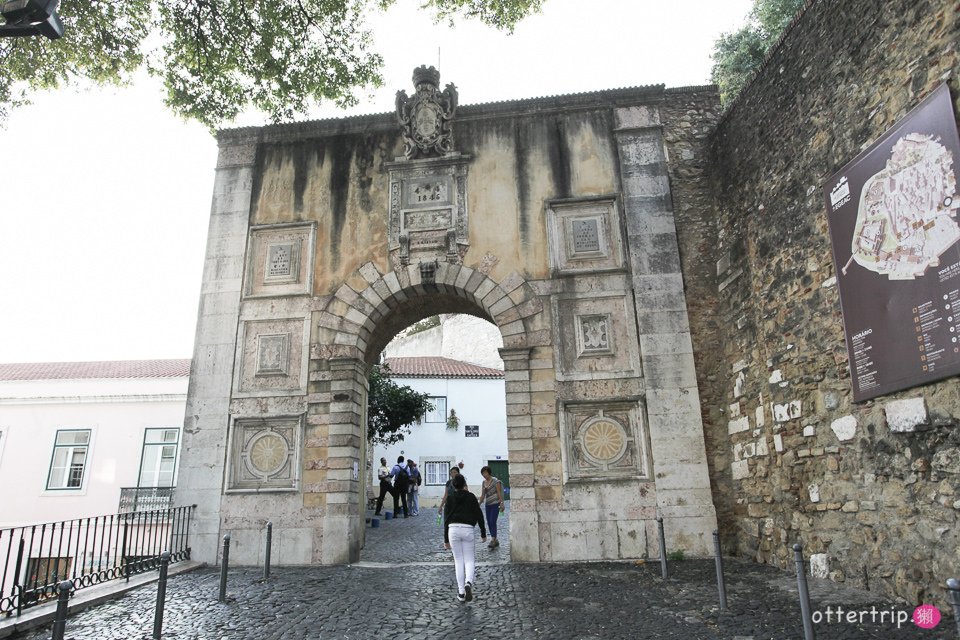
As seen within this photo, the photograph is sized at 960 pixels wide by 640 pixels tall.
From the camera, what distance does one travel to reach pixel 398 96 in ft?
34.2

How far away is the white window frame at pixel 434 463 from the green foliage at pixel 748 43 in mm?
17398

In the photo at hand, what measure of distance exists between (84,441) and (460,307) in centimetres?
1297

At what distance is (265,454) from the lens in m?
9.33

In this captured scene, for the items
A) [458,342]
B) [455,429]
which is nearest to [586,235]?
[455,429]

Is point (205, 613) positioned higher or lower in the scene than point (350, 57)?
lower

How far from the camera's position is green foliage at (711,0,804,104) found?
1636cm

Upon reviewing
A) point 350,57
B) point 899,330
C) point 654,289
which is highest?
point 350,57

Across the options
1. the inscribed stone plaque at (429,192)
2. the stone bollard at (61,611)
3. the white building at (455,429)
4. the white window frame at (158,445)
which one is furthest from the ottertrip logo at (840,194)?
the white building at (455,429)

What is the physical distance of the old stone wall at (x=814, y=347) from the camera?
202 inches

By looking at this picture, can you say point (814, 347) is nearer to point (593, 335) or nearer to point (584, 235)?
point (593, 335)

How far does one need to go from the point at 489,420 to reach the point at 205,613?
21.2m

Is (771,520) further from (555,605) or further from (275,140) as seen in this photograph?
(275,140)

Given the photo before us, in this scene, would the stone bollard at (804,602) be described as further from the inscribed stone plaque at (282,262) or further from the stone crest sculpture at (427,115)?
the inscribed stone plaque at (282,262)

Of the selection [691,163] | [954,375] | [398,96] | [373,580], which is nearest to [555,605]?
[373,580]
